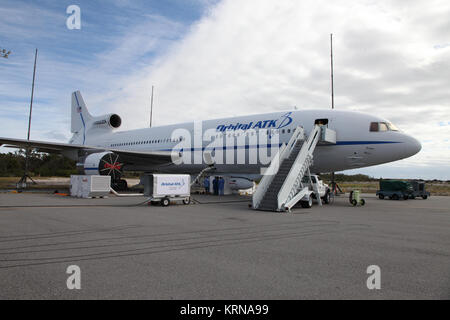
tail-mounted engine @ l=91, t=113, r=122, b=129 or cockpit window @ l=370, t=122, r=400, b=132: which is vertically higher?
tail-mounted engine @ l=91, t=113, r=122, b=129

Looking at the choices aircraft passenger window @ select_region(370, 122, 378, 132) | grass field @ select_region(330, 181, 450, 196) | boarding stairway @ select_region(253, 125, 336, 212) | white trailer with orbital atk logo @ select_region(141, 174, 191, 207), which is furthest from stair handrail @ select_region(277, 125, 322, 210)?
grass field @ select_region(330, 181, 450, 196)

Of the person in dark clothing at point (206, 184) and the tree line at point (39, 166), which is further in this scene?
the tree line at point (39, 166)

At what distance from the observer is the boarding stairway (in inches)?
492

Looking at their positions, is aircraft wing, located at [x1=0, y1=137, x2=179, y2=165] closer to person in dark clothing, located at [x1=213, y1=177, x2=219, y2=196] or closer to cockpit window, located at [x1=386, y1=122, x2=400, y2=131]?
person in dark clothing, located at [x1=213, y1=177, x2=219, y2=196]

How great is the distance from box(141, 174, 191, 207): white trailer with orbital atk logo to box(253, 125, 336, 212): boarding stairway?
11.5ft

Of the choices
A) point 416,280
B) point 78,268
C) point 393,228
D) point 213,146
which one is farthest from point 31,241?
point 213,146

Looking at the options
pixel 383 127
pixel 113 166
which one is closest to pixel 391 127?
pixel 383 127

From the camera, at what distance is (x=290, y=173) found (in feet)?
43.0

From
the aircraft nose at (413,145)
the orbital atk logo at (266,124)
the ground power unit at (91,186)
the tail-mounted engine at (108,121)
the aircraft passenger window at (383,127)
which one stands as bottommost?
the ground power unit at (91,186)

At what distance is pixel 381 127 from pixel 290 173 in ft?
17.0

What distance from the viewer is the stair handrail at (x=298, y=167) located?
40.7 feet

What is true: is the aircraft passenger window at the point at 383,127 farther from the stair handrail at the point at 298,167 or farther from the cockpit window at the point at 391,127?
the stair handrail at the point at 298,167

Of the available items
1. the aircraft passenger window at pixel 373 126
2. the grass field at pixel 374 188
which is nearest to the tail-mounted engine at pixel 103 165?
the aircraft passenger window at pixel 373 126

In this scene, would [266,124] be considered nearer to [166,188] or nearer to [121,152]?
[166,188]
